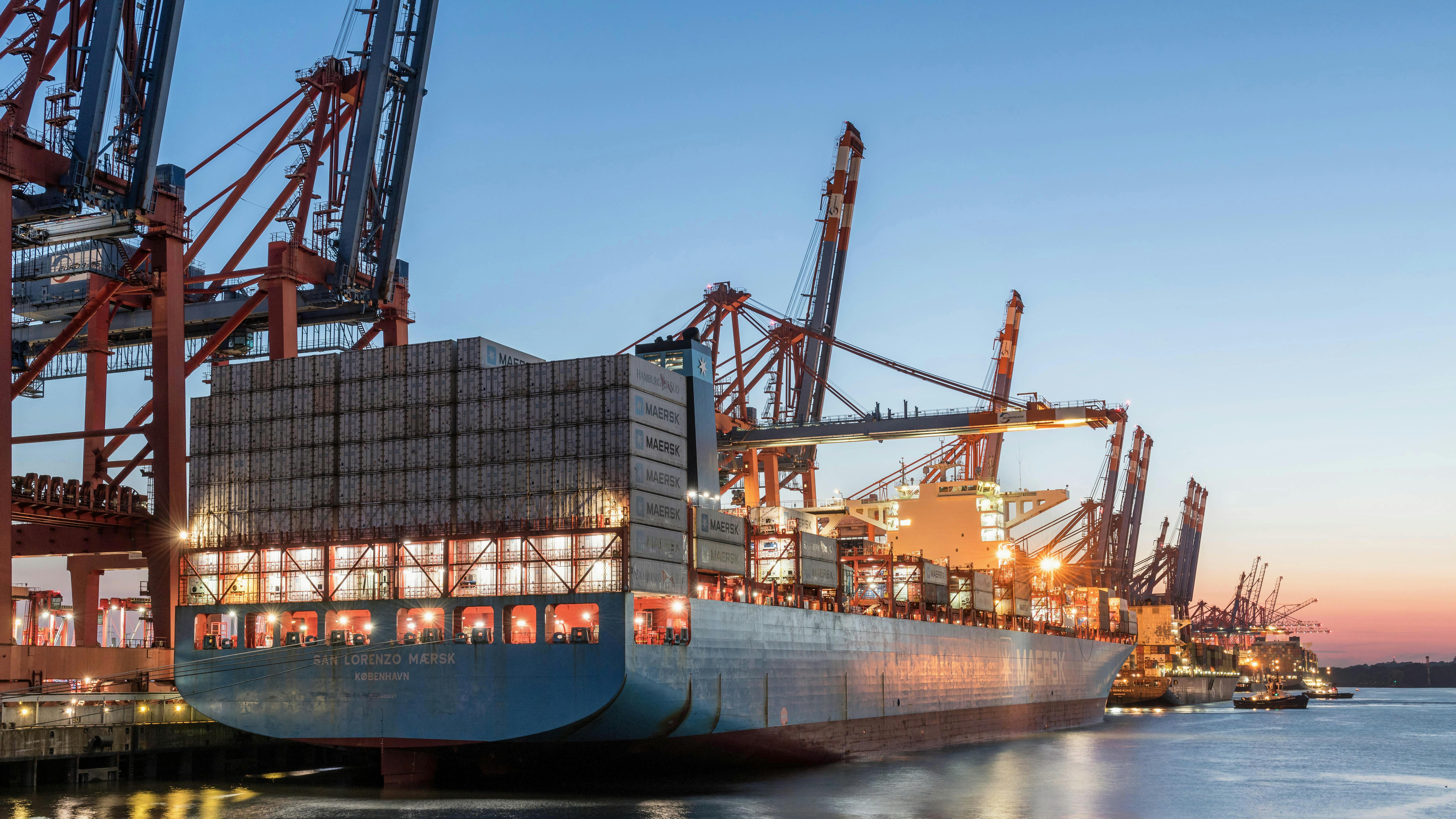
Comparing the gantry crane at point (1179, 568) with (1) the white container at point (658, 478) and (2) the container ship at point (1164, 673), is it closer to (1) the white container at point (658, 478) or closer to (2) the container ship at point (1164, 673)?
(2) the container ship at point (1164, 673)

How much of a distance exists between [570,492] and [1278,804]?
2224 centimetres

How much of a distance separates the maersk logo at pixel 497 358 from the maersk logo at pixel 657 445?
4856mm

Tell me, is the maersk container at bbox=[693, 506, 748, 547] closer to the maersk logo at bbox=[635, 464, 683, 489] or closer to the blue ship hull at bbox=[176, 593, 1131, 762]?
the maersk logo at bbox=[635, 464, 683, 489]

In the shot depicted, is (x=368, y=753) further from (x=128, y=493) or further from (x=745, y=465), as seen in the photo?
(x=745, y=465)

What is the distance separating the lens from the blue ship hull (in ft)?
122

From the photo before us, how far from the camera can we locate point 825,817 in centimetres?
3350

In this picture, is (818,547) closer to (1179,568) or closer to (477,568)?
(477,568)

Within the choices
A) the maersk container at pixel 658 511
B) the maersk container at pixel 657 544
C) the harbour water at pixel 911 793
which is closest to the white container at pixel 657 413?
the maersk container at pixel 658 511

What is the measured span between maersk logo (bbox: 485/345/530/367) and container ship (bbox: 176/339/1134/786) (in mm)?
95

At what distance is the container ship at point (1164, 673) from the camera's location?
121500 mm

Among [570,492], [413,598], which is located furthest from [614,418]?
[413,598]

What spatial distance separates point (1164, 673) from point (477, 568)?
3915 inches

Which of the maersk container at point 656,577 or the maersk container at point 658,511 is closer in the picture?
the maersk container at point 656,577

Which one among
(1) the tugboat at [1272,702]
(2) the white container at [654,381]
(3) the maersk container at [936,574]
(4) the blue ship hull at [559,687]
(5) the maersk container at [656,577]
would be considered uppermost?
(2) the white container at [654,381]
